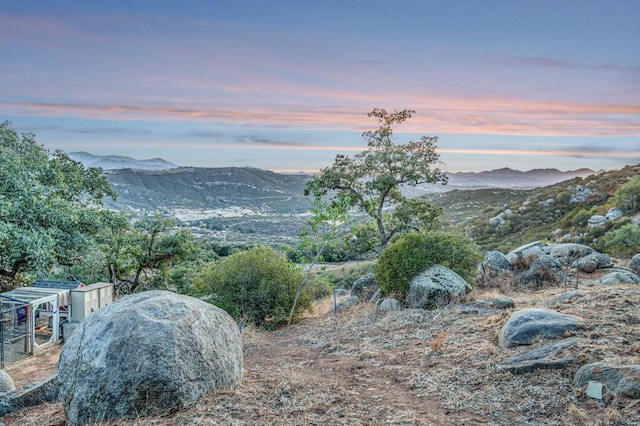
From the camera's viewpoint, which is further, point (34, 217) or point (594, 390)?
point (34, 217)

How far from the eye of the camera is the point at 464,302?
12086mm

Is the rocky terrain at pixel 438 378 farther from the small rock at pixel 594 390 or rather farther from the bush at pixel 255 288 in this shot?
the bush at pixel 255 288

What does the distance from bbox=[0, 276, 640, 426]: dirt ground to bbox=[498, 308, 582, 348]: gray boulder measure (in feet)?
0.59

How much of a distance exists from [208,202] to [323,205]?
12087 centimetres

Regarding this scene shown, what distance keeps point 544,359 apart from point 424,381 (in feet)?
5.75

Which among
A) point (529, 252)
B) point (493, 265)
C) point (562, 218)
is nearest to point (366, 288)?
point (493, 265)

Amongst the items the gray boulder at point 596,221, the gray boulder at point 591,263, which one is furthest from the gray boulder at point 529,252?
the gray boulder at point 596,221

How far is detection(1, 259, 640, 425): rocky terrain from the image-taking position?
17.9 ft

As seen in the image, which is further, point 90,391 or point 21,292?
point 21,292

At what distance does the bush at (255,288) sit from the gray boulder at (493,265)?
20.8 feet

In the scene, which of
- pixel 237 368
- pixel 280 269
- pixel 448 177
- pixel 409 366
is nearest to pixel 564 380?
pixel 409 366

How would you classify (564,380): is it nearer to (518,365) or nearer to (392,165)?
(518,365)

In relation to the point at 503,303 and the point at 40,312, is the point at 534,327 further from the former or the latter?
the point at 40,312

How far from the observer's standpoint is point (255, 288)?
14414 mm
